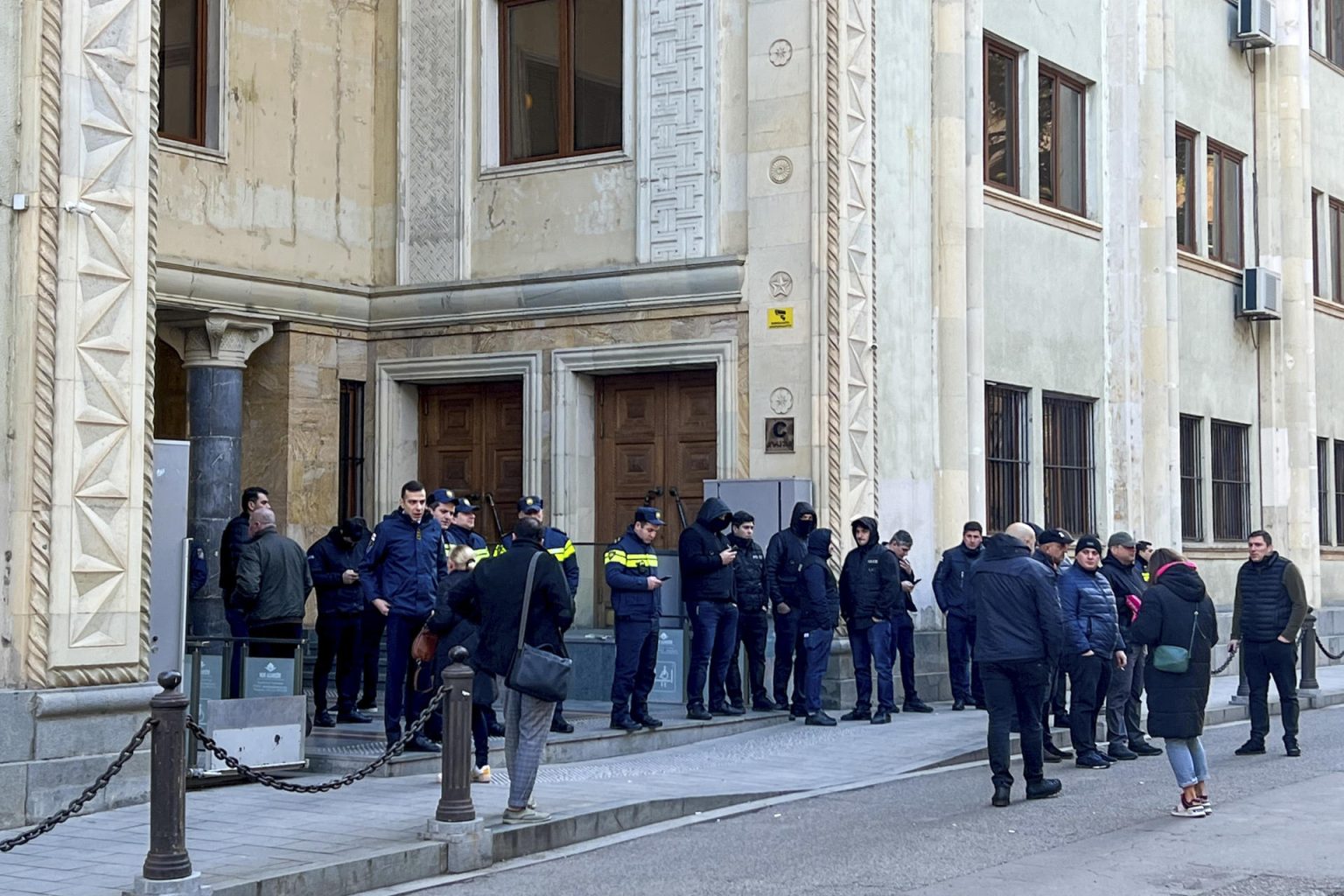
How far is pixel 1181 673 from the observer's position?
11.9m

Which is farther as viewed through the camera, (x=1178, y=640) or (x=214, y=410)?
(x=214, y=410)

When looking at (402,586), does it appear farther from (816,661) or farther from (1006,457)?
(1006,457)

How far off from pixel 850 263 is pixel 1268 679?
5.26 meters

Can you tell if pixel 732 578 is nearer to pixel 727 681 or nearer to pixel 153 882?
pixel 727 681

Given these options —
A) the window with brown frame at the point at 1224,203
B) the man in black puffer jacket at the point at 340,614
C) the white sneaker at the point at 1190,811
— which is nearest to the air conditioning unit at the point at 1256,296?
the window with brown frame at the point at 1224,203

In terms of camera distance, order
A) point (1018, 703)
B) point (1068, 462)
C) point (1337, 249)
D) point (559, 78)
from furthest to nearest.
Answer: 1. point (1337, 249)
2. point (1068, 462)
3. point (559, 78)
4. point (1018, 703)

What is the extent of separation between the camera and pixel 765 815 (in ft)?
38.4

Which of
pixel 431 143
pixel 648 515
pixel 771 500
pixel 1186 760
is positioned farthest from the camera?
pixel 431 143

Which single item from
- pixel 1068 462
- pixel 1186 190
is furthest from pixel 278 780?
pixel 1186 190

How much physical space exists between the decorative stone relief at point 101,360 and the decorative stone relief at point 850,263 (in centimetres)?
717

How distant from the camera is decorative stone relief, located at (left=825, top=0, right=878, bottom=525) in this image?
17359 millimetres

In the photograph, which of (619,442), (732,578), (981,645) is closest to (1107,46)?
(619,442)

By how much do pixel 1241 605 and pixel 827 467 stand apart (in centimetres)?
380

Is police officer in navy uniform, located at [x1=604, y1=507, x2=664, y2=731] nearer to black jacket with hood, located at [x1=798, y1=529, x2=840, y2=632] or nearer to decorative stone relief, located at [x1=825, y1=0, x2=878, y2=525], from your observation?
black jacket with hood, located at [x1=798, y1=529, x2=840, y2=632]
